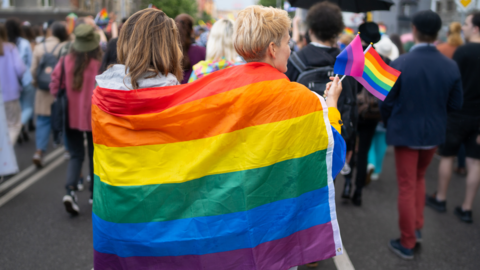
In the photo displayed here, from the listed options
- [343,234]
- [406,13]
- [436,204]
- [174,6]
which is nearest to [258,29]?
[343,234]

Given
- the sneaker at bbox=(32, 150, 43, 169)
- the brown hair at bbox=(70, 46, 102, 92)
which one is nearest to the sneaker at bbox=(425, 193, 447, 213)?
the brown hair at bbox=(70, 46, 102, 92)

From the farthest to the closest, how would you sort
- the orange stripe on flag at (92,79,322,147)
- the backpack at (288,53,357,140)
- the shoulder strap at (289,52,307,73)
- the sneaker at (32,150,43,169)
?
the sneaker at (32,150,43,169) → the shoulder strap at (289,52,307,73) → the backpack at (288,53,357,140) → the orange stripe on flag at (92,79,322,147)

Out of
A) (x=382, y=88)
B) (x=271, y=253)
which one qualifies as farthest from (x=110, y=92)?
(x=382, y=88)

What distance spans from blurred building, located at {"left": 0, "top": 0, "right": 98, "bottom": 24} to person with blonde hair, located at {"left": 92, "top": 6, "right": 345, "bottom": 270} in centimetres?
3400

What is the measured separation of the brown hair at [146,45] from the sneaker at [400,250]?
9.31ft

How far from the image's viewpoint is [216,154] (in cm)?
205

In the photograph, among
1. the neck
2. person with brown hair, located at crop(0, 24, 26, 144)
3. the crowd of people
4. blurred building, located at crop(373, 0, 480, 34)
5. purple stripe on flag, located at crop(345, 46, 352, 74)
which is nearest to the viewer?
the crowd of people

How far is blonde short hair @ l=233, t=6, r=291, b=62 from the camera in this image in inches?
82.8

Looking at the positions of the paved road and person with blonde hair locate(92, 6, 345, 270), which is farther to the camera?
the paved road

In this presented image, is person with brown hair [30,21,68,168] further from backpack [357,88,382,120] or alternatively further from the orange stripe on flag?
the orange stripe on flag

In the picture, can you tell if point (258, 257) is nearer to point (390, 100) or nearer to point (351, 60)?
point (351, 60)

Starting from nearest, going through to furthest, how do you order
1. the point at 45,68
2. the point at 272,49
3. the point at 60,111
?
the point at 272,49 → the point at 60,111 → the point at 45,68

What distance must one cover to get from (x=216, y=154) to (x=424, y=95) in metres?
2.34

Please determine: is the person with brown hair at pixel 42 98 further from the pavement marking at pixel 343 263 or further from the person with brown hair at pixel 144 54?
the pavement marking at pixel 343 263
